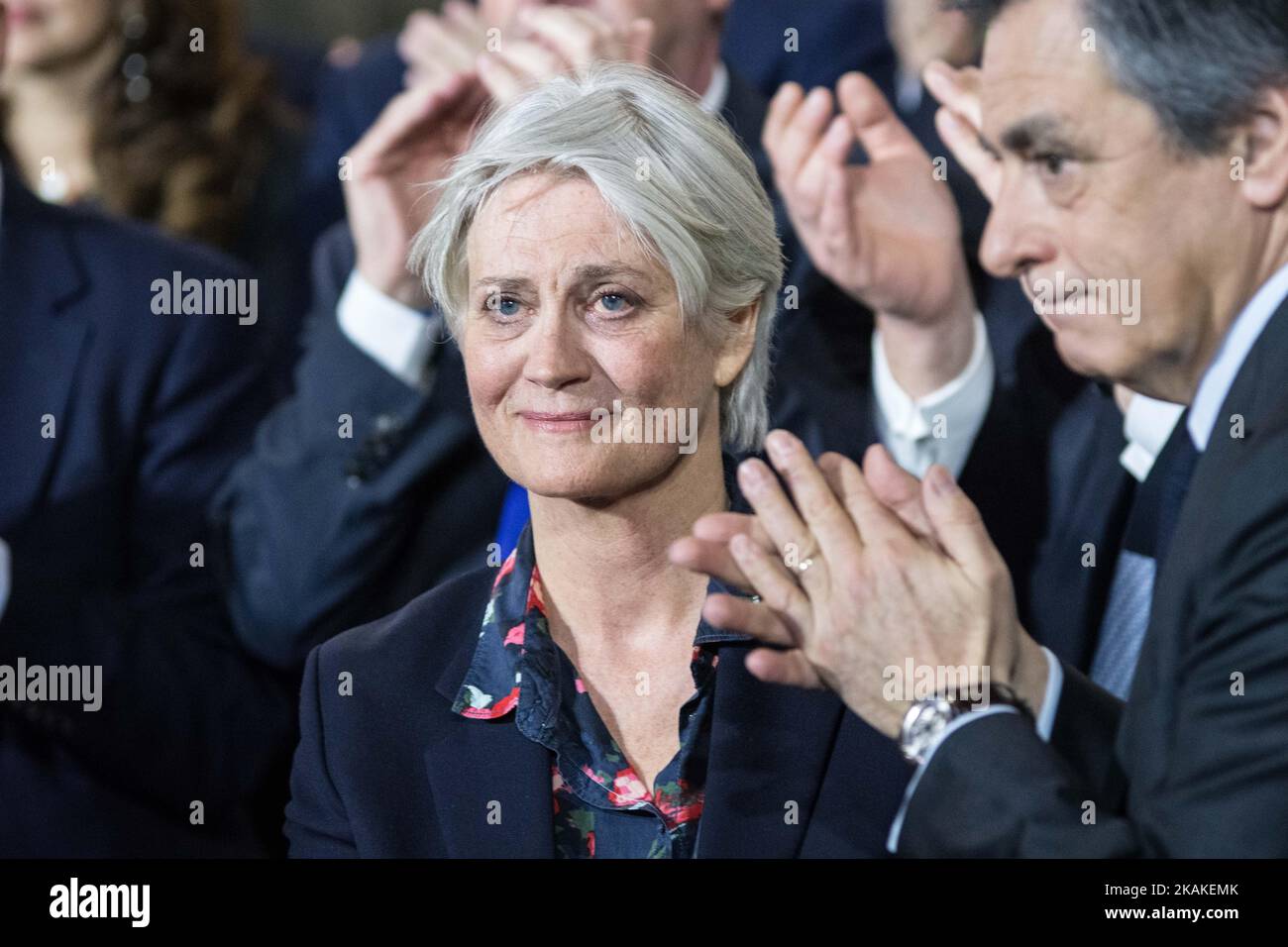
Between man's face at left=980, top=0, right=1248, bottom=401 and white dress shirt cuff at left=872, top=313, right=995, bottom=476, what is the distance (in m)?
0.37

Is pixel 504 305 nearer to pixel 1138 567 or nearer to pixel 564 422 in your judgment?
pixel 564 422

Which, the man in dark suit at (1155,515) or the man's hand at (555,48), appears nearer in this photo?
the man in dark suit at (1155,515)

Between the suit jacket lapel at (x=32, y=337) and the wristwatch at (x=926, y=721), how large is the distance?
50.1 inches

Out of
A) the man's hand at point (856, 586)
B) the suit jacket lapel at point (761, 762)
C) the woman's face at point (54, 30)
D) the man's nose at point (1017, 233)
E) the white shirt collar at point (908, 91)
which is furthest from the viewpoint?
the white shirt collar at point (908, 91)

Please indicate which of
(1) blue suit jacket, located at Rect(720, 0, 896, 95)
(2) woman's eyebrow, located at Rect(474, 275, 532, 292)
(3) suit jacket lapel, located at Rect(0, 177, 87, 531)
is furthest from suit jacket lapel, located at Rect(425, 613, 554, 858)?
(1) blue suit jacket, located at Rect(720, 0, 896, 95)

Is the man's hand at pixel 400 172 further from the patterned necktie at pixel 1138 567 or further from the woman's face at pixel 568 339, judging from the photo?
the patterned necktie at pixel 1138 567

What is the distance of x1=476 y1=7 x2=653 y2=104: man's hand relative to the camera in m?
2.19

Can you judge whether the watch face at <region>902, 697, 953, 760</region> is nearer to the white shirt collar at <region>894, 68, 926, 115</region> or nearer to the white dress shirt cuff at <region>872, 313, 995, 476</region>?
the white dress shirt cuff at <region>872, 313, 995, 476</region>

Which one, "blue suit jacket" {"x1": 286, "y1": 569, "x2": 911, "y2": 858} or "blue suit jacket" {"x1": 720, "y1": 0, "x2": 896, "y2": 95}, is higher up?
"blue suit jacket" {"x1": 720, "y1": 0, "x2": 896, "y2": 95}

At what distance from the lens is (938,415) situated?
86.8 inches

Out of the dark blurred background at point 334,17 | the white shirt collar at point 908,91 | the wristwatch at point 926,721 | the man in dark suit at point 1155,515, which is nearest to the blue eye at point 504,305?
the man in dark suit at point 1155,515

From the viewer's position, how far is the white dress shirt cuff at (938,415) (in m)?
2.21

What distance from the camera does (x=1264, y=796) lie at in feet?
4.37
